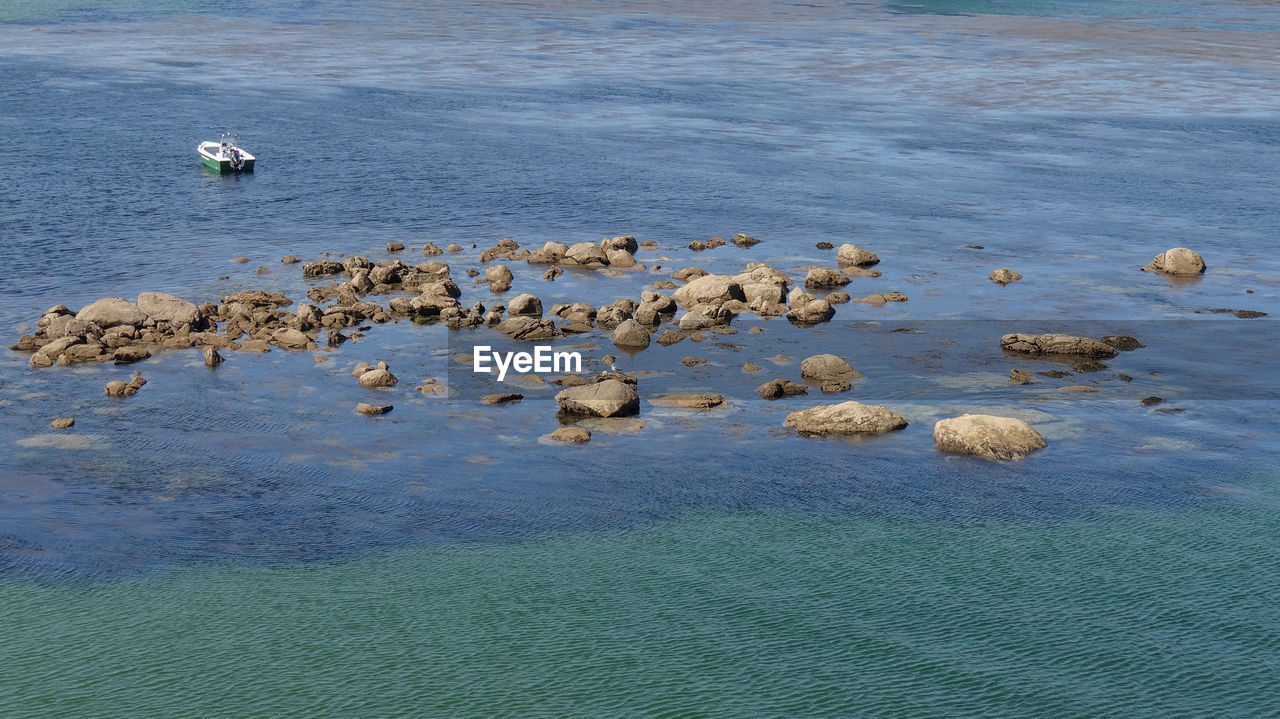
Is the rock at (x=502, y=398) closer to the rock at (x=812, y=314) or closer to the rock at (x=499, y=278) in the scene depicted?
the rock at (x=499, y=278)

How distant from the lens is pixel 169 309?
5569 cm

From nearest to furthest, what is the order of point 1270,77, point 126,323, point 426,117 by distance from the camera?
point 126,323 < point 426,117 < point 1270,77

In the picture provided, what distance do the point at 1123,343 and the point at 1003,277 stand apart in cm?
1053

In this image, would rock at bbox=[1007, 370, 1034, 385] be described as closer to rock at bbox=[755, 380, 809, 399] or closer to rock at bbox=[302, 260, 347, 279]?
rock at bbox=[755, 380, 809, 399]

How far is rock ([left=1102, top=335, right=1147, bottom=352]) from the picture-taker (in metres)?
55.5

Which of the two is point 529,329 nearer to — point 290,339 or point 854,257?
point 290,339

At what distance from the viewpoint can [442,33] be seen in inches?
7421

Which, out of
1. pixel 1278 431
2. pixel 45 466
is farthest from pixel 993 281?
pixel 45 466

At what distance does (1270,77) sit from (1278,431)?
4472 inches

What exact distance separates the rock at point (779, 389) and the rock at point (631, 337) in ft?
21.8

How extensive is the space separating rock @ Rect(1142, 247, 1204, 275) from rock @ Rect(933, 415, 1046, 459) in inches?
1036

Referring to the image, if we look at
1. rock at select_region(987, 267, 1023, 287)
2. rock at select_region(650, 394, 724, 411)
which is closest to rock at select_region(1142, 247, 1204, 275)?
rock at select_region(987, 267, 1023, 287)

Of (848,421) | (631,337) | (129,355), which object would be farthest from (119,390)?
(848,421)

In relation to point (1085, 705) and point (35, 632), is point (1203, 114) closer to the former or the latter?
point (1085, 705)
